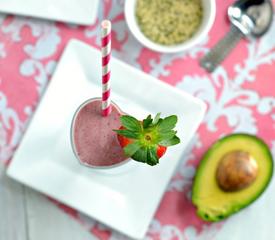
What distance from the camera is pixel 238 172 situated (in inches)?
35.9

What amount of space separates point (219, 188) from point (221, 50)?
25 centimetres

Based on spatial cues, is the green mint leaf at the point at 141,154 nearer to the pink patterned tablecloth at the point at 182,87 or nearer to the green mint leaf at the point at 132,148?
the green mint leaf at the point at 132,148

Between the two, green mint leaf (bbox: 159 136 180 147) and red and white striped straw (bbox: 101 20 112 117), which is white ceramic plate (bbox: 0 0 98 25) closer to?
red and white striped straw (bbox: 101 20 112 117)

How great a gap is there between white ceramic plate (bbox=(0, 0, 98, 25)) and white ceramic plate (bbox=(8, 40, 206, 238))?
0.05m

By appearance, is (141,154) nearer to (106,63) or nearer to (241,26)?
(106,63)

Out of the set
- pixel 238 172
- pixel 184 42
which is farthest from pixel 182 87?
pixel 238 172

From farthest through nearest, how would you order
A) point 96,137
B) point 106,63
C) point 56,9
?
1. point 56,9
2. point 96,137
3. point 106,63

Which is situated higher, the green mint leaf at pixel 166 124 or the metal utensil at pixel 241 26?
the metal utensil at pixel 241 26

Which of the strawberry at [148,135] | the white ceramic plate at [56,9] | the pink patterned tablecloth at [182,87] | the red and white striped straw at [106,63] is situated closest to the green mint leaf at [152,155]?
the strawberry at [148,135]

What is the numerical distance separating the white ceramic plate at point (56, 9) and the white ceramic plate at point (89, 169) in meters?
0.05

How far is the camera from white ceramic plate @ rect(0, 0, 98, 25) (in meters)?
0.96

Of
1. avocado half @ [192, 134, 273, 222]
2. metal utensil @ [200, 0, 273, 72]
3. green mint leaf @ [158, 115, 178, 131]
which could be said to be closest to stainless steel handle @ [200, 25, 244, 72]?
metal utensil @ [200, 0, 273, 72]

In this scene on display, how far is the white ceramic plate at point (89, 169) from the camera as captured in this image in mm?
936

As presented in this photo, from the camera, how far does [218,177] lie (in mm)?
909
